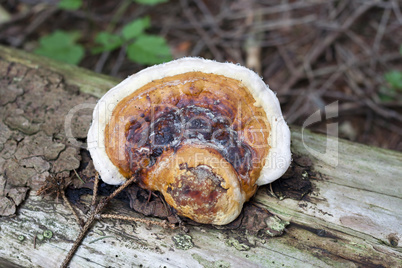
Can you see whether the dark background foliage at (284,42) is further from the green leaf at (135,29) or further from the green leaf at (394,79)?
the green leaf at (135,29)

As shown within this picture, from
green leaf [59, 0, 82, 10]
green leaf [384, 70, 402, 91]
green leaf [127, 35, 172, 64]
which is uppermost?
green leaf [384, 70, 402, 91]

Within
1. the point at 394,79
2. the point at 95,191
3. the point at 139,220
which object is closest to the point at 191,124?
the point at 139,220

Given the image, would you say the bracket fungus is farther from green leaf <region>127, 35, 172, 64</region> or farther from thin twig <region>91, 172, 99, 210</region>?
green leaf <region>127, 35, 172, 64</region>

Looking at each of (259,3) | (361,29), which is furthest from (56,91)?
(361,29)

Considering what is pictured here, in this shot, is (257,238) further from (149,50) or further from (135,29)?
(135,29)

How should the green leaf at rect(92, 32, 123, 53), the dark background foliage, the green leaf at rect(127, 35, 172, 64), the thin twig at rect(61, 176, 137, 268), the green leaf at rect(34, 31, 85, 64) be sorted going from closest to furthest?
the thin twig at rect(61, 176, 137, 268), the green leaf at rect(127, 35, 172, 64), the green leaf at rect(92, 32, 123, 53), the green leaf at rect(34, 31, 85, 64), the dark background foliage

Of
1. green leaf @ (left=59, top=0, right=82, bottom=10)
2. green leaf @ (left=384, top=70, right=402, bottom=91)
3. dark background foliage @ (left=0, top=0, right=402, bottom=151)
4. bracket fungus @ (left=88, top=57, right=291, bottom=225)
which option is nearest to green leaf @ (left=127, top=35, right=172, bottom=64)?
dark background foliage @ (left=0, top=0, right=402, bottom=151)

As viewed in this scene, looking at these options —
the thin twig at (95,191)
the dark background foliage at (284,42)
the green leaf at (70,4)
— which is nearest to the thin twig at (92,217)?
the thin twig at (95,191)
